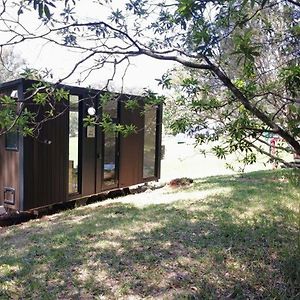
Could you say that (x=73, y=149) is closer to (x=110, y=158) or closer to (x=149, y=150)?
(x=110, y=158)

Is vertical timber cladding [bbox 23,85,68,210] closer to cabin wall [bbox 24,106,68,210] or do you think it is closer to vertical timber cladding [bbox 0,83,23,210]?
cabin wall [bbox 24,106,68,210]

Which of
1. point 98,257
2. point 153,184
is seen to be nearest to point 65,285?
point 98,257

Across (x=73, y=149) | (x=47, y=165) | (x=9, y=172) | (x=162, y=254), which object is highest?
(x=73, y=149)

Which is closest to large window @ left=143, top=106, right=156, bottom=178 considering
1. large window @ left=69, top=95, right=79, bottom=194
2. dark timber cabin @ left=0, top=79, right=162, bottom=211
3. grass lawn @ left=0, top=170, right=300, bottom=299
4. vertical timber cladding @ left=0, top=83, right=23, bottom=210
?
dark timber cabin @ left=0, top=79, right=162, bottom=211

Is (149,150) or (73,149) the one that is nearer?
(73,149)

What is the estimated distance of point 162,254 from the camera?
11.1 feet

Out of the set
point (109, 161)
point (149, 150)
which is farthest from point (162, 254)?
point (149, 150)

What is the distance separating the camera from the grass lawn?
2.79m

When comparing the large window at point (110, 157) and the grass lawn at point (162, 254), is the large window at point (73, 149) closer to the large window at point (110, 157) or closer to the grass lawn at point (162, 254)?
the large window at point (110, 157)

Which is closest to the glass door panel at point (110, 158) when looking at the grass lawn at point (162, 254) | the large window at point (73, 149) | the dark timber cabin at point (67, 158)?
the dark timber cabin at point (67, 158)

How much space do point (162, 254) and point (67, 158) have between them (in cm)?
392

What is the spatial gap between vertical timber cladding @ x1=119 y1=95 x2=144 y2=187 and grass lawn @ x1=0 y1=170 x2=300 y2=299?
2.85 meters

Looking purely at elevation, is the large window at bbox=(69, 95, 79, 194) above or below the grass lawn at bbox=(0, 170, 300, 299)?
above

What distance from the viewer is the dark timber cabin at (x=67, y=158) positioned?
20.1ft
